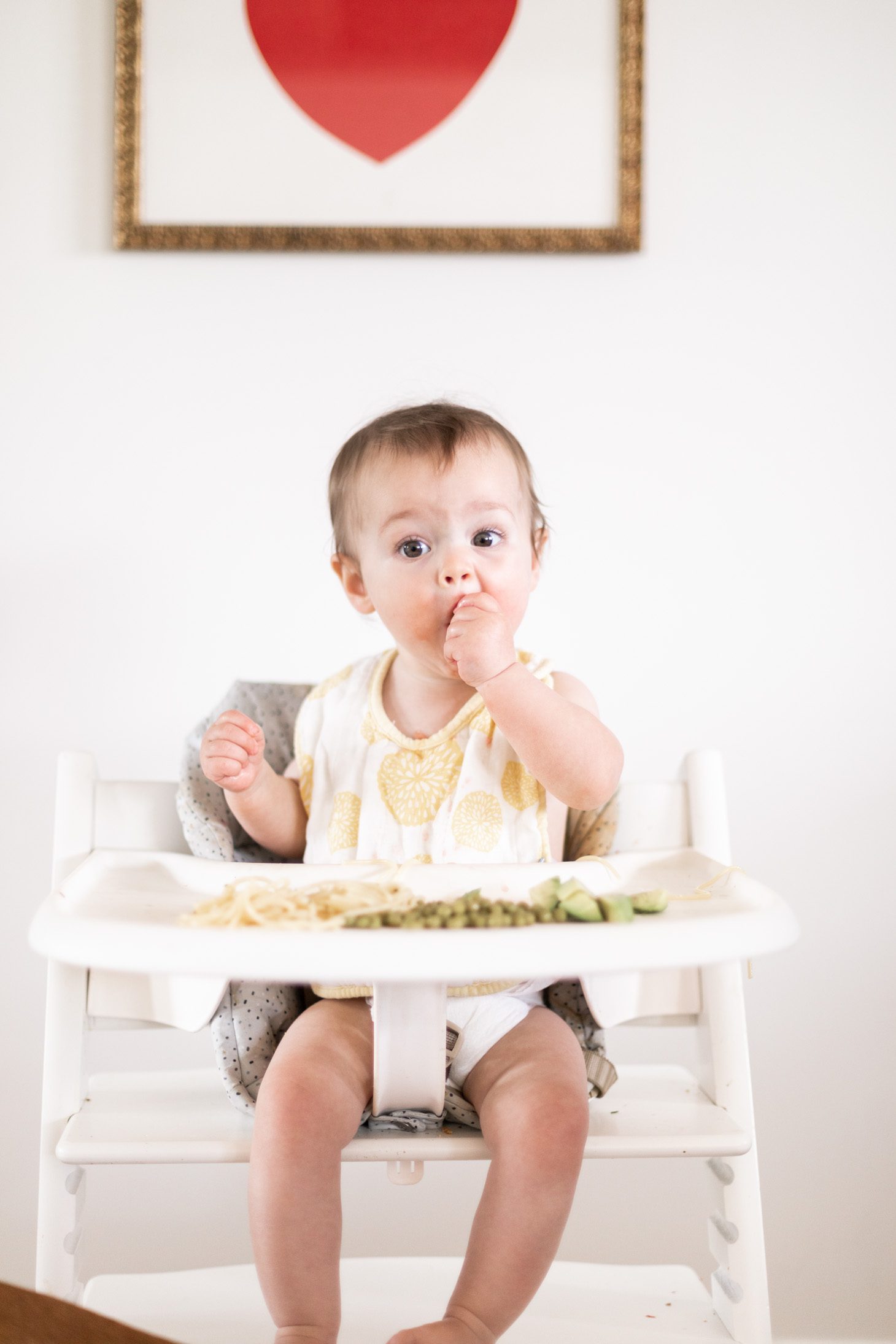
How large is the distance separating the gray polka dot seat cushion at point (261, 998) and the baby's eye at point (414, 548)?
9.0 inches

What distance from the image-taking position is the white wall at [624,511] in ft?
4.39

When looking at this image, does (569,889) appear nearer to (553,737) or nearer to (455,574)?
(553,737)

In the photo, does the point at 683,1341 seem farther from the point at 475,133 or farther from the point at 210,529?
the point at 475,133

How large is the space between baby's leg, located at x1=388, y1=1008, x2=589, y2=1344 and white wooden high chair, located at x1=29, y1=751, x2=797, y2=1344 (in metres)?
0.03

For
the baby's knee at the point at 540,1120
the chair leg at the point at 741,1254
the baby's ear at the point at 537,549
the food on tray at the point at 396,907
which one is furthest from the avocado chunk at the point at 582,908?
the baby's ear at the point at 537,549

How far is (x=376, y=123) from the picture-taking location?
4.25 ft

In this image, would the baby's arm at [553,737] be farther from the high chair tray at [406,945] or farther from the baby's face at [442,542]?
the high chair tray at [406,945]

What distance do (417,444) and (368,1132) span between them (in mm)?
575

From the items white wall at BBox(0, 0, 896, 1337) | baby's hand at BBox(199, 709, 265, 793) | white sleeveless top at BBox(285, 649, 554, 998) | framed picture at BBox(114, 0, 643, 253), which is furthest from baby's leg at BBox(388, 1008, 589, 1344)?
framed picture at BBox(114, 0, 643, 253)

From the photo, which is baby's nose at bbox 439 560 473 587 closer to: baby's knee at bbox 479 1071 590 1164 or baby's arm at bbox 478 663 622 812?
baby's arm at bbox 478 663 622 812

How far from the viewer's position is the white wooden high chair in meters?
0.80

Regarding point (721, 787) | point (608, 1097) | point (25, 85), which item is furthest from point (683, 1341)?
point (25, 85)

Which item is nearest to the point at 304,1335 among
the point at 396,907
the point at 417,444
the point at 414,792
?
the point at 396,907

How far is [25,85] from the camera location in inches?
51.9
